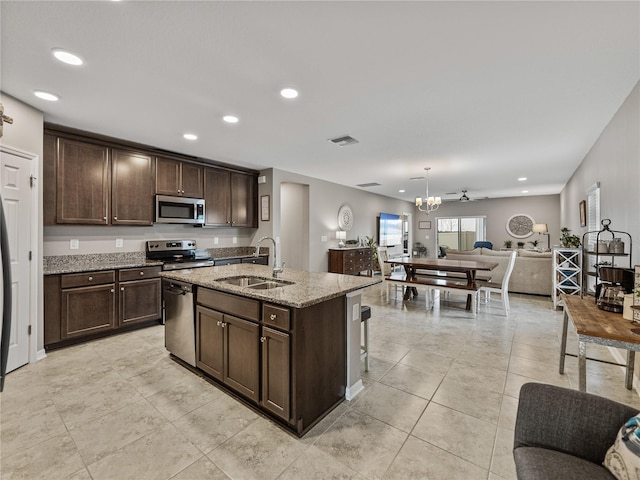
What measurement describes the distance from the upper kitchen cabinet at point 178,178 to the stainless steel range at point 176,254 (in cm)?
76

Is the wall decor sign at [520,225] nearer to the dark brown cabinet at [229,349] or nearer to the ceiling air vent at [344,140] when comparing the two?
Answer: the ceiling air vent at [344,140]

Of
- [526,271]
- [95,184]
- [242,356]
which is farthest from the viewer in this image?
[526,271]

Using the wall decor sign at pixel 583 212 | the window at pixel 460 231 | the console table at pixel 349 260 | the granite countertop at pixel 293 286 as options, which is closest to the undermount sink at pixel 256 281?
the granite countertop at pixel 293 286

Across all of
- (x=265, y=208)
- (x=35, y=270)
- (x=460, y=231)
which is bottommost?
(x=35, y=270)

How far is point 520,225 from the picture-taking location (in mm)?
9688

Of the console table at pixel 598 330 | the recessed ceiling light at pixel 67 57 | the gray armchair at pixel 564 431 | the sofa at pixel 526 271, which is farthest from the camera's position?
the sofa at pixel 526 271

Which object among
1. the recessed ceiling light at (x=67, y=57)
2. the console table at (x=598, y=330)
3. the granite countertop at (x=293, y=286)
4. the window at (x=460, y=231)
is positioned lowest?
the console table at (x=598, y=330)

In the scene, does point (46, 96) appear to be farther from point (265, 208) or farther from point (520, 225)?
point (520, 225)

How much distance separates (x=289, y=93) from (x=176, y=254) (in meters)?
3.18

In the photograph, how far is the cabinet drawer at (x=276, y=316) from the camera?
1.79m

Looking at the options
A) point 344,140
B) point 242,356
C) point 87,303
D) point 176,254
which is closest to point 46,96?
point 87,303

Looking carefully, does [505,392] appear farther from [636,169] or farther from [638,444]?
[636,169]

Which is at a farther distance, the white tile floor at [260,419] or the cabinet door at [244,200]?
the cabinet door at [244,200]

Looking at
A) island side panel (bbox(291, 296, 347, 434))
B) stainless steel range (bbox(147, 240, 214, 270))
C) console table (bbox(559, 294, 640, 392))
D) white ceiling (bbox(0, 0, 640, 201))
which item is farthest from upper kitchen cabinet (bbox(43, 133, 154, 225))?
console table (bbox(559, 294, 640, 392))
